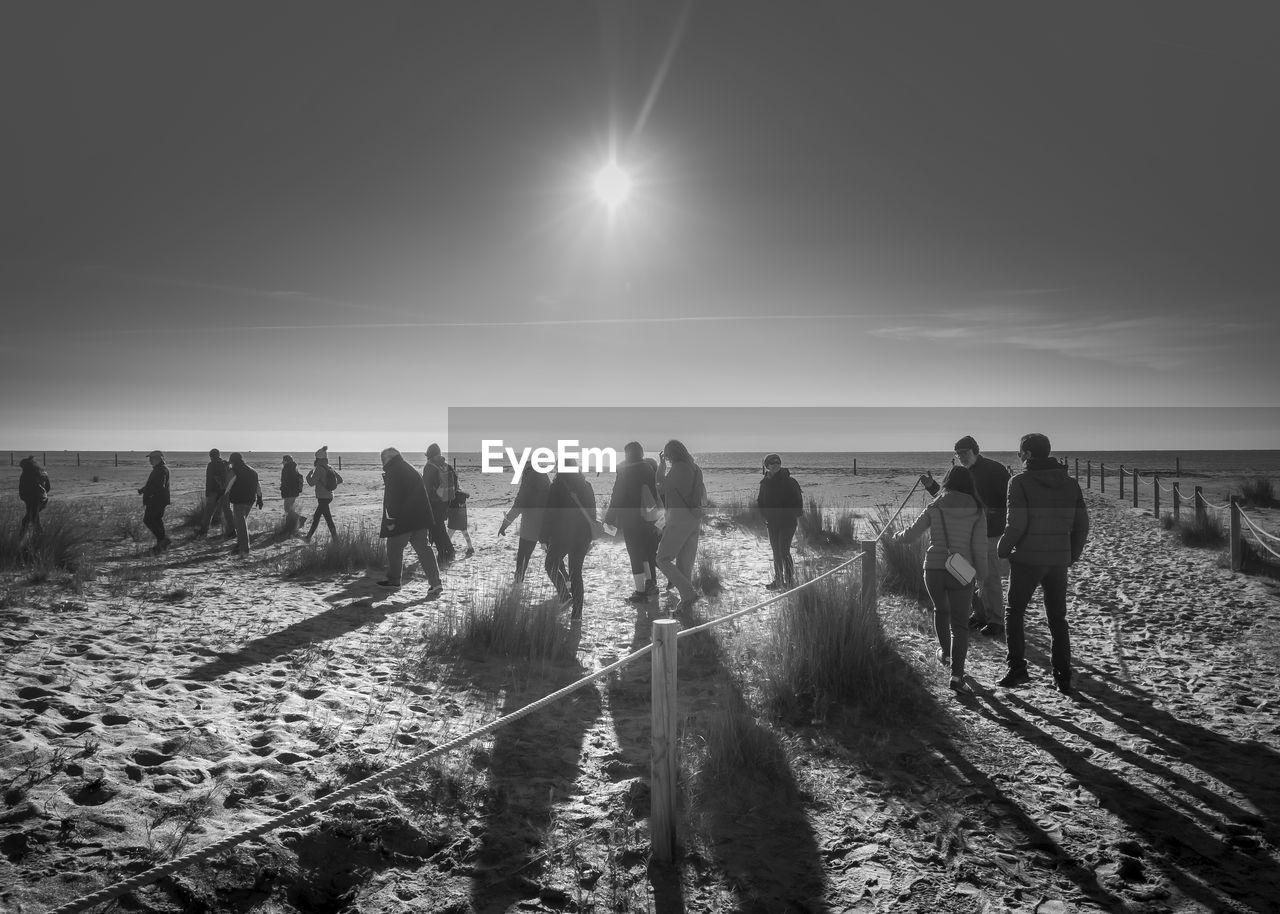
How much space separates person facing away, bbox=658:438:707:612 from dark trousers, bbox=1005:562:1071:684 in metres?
3.52

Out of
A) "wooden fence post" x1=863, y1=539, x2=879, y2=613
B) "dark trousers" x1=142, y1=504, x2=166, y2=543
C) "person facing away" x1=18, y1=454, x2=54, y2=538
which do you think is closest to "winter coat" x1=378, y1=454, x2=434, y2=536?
"wooden fence post" x1=863, y1=539, x2=879, y2=613

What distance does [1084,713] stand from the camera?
5.43 meters

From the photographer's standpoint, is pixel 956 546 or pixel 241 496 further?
pixel 241 496

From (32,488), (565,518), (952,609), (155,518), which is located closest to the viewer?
(952,609)

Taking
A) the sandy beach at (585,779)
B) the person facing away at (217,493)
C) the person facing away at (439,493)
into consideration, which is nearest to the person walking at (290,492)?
the person facing away at (217,493)

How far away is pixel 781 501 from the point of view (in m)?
9.83

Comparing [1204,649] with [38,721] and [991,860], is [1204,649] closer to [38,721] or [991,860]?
[991,860]

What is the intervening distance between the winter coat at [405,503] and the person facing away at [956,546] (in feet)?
18.9

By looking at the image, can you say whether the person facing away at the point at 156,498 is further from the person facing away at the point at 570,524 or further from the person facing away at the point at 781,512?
the person facing away at the point at 781,512

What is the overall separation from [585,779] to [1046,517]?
3.80 meters

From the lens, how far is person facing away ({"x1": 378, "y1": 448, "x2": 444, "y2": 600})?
9.16m

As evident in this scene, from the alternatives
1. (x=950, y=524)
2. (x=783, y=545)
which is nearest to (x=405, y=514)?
(x=783, y=545)

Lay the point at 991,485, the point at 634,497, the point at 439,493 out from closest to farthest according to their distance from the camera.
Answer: the point at 991,485
the point at 634,497
the point at 439,493

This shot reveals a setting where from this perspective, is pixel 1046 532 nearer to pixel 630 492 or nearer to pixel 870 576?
pixel 870 576
